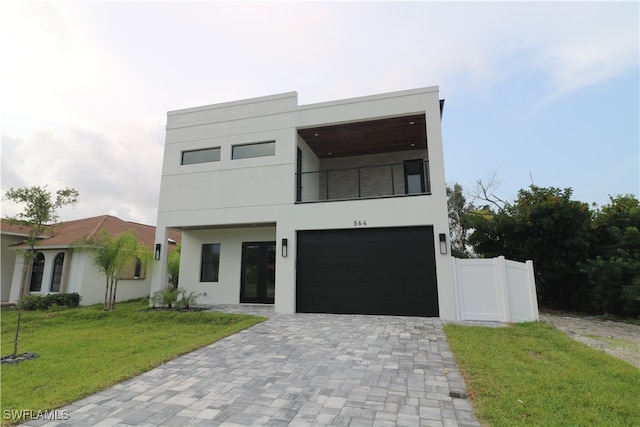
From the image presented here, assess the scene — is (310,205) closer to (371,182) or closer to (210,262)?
(371,182)

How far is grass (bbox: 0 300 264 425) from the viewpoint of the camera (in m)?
3.72

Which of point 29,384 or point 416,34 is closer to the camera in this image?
point 29,384

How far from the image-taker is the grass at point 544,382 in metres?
2.96

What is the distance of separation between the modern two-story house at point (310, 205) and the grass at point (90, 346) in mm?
2246

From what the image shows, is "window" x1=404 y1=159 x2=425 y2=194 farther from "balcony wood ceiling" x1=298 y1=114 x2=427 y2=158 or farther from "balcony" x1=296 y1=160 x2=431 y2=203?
"balcony wood ceiling" x1=298 y1=114 x2=427 y2=158

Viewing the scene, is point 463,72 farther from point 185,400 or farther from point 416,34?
point 185,400

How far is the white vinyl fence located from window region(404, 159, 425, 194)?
4.19 m

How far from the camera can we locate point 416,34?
885 cm

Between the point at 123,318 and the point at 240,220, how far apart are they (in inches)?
174

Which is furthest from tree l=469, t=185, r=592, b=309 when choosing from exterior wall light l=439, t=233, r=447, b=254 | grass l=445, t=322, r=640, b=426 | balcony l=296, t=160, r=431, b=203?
grass l=445, t=322, r=640, b=426

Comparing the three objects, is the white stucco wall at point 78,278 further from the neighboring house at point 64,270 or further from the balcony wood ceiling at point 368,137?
the balcony wood ceiling at point 368,137

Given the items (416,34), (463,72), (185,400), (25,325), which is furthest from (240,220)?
(463,72)

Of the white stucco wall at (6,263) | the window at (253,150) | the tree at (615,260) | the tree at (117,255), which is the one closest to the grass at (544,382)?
the tree at (615,260)

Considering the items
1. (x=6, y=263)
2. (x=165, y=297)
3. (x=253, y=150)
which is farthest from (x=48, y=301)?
(x=253, y=150)
